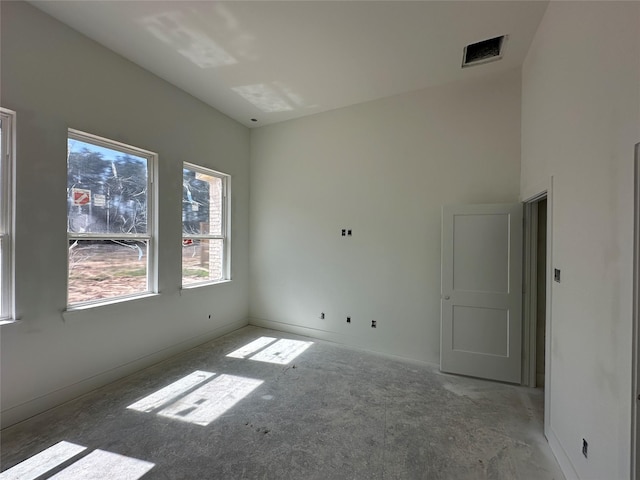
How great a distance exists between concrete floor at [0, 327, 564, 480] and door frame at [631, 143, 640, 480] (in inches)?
33.8

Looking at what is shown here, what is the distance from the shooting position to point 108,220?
116 inches

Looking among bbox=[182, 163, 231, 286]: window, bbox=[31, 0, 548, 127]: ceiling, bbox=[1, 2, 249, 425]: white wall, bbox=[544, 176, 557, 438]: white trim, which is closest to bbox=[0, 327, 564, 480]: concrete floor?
bbox=[544, 176, 557, 438]: white trim

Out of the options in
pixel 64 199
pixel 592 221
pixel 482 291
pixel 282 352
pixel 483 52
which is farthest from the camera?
pixel 282 352

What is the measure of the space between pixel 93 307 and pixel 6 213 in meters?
1.05

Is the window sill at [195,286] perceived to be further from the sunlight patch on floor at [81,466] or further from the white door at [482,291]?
the white door at [482,291]

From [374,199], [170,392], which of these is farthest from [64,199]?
[374,199]

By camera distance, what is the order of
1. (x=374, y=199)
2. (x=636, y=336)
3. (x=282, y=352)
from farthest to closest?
1. (x=374, y=199)
2. (x=282, y=352)
3. (x=636, y=336)

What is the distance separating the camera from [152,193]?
3.34m

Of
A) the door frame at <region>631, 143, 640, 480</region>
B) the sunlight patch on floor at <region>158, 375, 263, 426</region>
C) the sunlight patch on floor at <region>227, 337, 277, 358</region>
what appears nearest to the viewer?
the door frame at <region>631, 143, 640, 480</region>

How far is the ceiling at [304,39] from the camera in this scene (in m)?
2.26

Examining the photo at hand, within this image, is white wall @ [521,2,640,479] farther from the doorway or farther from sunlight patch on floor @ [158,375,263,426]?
sunlight patch on floor @ [158,375,263,426]

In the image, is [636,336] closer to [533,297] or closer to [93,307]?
[533,297]

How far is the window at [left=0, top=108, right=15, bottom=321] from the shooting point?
2.20 m

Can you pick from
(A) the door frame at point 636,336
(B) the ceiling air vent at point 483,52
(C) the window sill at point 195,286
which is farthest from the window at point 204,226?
(A) the door frame at point 636,336
